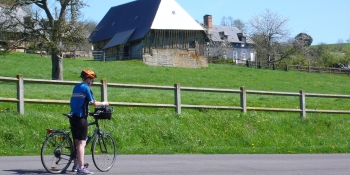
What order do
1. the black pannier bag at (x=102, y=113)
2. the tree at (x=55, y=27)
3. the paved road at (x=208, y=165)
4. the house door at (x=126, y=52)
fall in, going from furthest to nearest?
the house door at (x=126, y=52) < the tree at (x=55, y=27) < the paved road at (x=208, y=165) < the black pannier bag at (x=102, y=113)

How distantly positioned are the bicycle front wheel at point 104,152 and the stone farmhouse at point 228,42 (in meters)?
83.0

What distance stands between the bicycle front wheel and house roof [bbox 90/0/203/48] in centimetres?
4779

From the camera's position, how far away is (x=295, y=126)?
22.3 metres

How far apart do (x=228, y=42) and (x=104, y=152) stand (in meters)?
91.2

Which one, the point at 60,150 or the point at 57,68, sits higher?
the point at 57,68

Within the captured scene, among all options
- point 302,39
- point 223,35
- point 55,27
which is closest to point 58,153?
point 55,27

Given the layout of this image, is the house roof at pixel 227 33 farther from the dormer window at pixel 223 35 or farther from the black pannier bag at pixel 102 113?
the black pannier bag at pixel 102 113

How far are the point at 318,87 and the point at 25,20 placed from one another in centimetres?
2453

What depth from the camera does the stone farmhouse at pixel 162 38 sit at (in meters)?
61.7

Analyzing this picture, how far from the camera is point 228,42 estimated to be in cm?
10125

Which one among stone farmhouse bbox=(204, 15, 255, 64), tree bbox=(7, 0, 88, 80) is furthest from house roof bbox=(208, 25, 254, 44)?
tree bbox=(7, 0, 88, 80)

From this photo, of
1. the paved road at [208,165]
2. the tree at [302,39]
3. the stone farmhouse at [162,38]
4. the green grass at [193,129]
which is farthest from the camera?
the tree at [302,39]

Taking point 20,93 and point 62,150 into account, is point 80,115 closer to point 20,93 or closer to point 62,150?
point 62,150

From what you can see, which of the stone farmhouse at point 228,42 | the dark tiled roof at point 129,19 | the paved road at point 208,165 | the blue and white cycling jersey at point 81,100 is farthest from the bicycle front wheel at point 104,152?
the stone farmhouse at point 228,42
